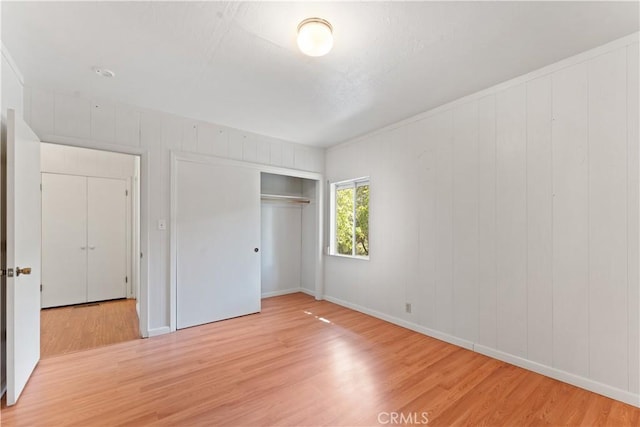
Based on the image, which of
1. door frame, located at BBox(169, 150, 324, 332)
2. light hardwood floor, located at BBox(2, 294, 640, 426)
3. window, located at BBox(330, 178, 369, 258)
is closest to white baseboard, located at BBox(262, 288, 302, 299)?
door frame, located at BBox(169, 150, 324, 332)

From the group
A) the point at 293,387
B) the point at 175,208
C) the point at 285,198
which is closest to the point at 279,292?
the point at 285,198

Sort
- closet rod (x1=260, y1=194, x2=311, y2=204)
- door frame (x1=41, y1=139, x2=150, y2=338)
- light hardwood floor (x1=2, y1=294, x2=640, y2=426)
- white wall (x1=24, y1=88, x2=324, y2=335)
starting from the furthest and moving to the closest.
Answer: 1. closet rod (x1=260, y1=194, x2=311, y2=204)
2. door frame (x1=41, y1=139, x2=150, y2=338)
3. white wall (x1=24, y1=88, x2=324, y2=335)
4. light hardwood floor (x1=2, y1=294, x2=640, y2=426)

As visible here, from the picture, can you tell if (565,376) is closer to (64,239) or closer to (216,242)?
(216,242)

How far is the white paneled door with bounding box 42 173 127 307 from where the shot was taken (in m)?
4.24

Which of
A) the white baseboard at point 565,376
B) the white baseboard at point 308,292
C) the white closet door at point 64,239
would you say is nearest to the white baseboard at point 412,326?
the white baseboard at point 565,376

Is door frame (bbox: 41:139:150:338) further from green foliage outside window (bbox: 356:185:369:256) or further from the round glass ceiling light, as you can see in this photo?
green foliage outside window (bbox: 356:185:369:256)

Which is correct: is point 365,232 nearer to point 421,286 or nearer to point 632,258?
point 421,286

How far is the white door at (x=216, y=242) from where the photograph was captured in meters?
3.45

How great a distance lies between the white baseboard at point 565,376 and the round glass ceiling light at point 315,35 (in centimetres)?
301

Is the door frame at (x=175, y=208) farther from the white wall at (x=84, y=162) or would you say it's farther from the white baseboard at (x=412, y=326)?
the white wall at (x=84, y=162)

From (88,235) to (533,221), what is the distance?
19.6 feet

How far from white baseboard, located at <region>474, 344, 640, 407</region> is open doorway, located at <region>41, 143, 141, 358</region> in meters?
4.24

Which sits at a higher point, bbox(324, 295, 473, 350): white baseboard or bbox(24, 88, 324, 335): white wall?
bbox(24, 88, 324, 335): white wall

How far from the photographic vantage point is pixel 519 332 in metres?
2.51
